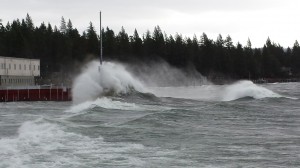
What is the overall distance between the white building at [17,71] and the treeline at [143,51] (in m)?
31.3

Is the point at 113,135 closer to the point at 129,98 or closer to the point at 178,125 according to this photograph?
the point at 178,125

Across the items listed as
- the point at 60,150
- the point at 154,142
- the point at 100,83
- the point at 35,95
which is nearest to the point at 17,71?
the point at 35,95

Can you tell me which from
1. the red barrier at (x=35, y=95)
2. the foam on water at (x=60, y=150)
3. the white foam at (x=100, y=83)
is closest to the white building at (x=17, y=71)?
the red barrier at (x=35, y=95)

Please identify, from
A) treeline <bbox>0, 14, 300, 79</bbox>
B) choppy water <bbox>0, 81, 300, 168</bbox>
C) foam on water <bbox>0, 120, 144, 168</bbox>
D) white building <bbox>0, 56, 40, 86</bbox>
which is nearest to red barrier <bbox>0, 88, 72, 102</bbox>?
white building <bbox>0, 56, 40, 86</bbox>

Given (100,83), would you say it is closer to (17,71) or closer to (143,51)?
(17,71)

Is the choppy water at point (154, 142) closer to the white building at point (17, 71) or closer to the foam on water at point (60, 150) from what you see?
the foam on water at point (60, 150)

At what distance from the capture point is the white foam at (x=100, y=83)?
46.5 meters

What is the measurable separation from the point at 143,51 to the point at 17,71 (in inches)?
2592

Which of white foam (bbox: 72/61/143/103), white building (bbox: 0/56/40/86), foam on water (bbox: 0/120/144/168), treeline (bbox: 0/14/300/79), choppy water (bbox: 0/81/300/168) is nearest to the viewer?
foam on water (bbox: 0/120/144/168)

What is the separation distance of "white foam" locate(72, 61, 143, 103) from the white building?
2714cm

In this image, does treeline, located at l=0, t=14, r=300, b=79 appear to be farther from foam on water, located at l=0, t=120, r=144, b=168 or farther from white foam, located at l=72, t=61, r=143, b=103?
foam on water, located at l=0, t=120, r=144, b=168

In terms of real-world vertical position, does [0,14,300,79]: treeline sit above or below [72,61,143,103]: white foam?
above

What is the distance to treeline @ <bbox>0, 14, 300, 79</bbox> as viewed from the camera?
121812 millimetres

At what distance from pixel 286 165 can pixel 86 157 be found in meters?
5.48
